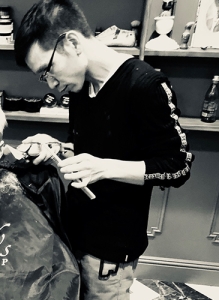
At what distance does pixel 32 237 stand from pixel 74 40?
0.60 metres

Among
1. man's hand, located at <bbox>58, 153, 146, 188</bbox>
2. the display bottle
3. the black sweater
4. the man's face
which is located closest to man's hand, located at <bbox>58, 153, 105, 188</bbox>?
Result: man's hand, located at <bbox>58, 153, 146, 188</bbox>

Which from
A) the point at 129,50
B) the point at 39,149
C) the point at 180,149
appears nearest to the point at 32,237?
the point at 39,149

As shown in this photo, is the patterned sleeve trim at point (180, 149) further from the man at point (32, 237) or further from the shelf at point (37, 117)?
the shelf at point (37, 117)

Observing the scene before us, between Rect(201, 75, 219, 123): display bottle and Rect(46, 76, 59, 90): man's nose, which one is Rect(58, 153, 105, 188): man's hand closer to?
Rect(46, 76, 59, 90): man's nose

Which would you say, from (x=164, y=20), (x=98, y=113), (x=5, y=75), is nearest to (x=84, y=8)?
(x=164, y=20)

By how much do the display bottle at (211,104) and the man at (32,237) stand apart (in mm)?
1014

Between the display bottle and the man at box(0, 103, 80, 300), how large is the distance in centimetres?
101

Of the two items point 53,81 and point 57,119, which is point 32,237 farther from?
point 57,119

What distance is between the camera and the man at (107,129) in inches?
35.8

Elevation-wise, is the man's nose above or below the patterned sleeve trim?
above

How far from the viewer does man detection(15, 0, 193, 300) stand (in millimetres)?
909

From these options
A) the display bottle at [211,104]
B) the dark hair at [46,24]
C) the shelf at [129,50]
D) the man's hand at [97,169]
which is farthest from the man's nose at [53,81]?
the display bottle at [211,104]

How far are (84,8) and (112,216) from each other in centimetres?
113

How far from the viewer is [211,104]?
175 cm
